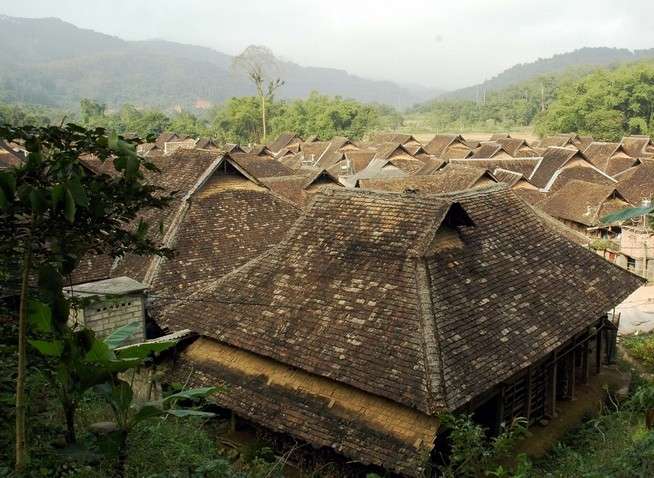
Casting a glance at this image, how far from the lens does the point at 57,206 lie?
3.92 m

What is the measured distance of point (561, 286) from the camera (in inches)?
448

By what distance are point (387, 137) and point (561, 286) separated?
5301 cm

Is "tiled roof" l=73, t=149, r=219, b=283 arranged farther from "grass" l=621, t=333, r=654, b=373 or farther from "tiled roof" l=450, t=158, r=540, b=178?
"tiled roof" l=450, t=158, r=540, b=178

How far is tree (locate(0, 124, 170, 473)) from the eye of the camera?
3.77 metres

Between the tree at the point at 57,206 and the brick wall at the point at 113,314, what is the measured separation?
19.8 ft

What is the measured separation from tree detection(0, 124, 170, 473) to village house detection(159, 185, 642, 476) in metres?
4.97

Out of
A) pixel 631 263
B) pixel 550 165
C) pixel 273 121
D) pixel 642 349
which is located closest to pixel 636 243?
pixel 631 263

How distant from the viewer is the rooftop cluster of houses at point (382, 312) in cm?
850

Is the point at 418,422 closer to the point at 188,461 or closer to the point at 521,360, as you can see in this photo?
the point at 521,360

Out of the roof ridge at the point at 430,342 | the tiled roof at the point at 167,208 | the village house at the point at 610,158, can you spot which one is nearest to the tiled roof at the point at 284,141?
the village house at the point at 610,158

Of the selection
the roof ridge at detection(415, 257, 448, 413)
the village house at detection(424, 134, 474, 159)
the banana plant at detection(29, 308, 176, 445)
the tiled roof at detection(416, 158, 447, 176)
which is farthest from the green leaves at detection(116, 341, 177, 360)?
the village house at detection(424, 134, 474, 159)

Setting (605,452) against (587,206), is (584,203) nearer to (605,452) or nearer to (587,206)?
(587,206)

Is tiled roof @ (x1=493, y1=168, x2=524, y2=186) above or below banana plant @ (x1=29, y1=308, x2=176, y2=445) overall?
below

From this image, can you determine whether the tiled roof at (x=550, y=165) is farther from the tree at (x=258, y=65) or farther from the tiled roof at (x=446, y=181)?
the tree at (x=258, y=65)
